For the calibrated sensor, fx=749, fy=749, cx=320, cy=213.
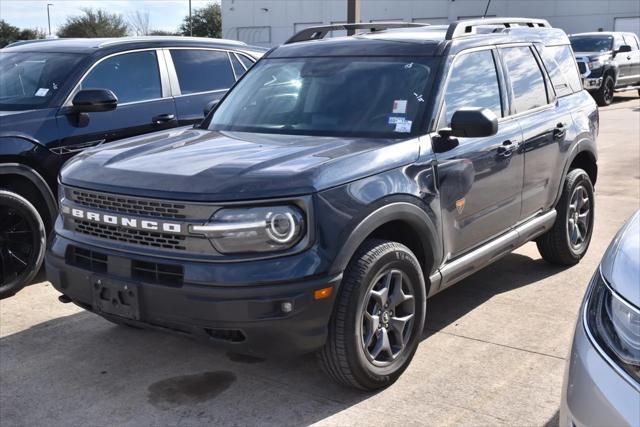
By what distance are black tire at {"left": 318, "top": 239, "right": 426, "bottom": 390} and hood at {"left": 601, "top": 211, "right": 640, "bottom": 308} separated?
126 centimetres

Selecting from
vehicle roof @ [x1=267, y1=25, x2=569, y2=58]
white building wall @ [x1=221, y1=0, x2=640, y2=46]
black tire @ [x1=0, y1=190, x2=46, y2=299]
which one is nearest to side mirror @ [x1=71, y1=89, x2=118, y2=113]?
black tire @ [x1=0, y1=190, x2=46, y2=299]

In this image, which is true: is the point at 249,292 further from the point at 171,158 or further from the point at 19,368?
the point at 19,368

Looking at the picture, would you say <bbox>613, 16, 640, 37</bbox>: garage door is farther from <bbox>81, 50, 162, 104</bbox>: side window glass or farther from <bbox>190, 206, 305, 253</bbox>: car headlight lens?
<bbox>190, 206, 305, 253</bbox>: car headlight lens

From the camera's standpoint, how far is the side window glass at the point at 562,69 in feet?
18.6

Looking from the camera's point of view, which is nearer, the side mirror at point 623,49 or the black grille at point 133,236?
the black grille at point 133,236

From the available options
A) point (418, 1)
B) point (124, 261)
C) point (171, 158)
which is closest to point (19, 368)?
point (124, 261)

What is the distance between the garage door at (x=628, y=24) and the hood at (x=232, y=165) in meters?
38.2

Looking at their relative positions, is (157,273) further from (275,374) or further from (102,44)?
(102,44)

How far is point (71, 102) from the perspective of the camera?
5824mm

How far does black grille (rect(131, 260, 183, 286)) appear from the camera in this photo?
3.43 meters

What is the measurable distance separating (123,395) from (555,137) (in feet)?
11.2

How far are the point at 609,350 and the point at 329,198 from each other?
1.51m

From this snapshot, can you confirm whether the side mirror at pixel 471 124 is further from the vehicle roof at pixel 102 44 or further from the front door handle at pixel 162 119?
the vehicle roof at pixel 102 44

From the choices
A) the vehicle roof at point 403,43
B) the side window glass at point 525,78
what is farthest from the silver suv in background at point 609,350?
the side window glass at point 525,78
